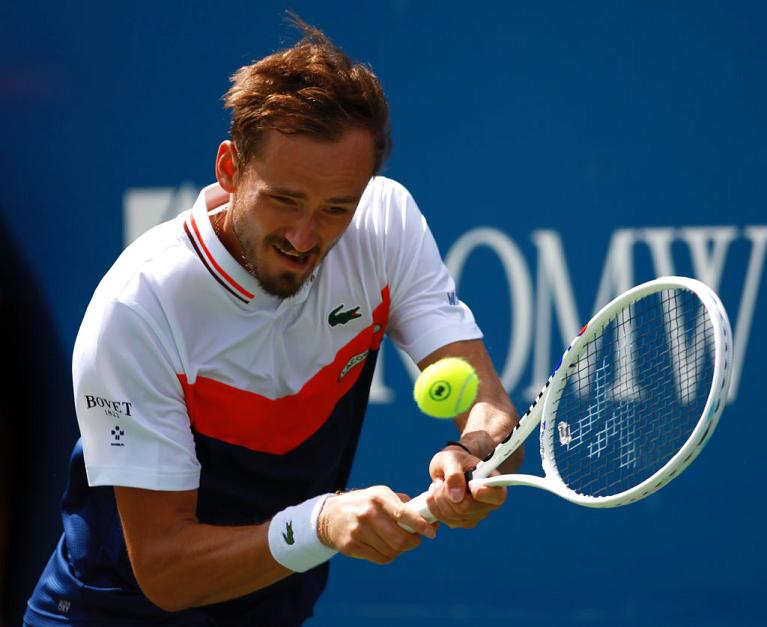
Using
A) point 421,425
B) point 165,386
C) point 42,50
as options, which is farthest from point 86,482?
point 42,50

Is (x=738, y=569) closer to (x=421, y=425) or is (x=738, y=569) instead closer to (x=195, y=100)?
(x=421, y=425)

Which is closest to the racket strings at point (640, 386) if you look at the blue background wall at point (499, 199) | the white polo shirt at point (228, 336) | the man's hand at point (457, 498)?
the blue background wall at point (499, 199)

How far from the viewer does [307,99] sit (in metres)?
2.50

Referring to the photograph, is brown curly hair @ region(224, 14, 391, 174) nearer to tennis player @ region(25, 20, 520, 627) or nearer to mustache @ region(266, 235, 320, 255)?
tennis player @ region(25, 20, 520, 627)

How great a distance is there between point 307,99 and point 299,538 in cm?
84

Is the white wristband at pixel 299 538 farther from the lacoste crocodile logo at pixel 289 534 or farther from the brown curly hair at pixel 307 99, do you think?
the brown curly hair at pixel 307 99

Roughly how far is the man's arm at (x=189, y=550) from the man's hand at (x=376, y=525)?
0.06 feet

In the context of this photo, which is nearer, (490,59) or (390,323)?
(390,323)

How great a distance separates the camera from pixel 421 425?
4.30 m

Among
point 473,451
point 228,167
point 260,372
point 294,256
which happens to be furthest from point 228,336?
point 473,451

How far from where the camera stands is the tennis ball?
242 cm

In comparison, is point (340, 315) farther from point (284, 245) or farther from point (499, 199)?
point (499, 199)

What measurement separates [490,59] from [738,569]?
1797mm

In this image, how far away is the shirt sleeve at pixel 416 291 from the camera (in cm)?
285
